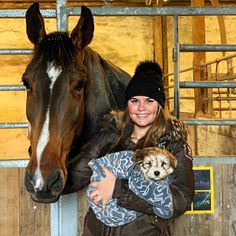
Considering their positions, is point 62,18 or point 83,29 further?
point 62,18

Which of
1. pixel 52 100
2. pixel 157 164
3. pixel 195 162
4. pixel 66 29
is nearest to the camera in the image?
pixel 157 164

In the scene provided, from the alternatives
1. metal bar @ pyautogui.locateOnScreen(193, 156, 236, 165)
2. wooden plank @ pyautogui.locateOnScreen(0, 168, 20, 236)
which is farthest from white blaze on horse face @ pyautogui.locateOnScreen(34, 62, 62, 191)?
metal bar @ pyautogui.locateOnScreen(193, 156, 236, 165)

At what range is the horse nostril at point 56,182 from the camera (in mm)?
1716

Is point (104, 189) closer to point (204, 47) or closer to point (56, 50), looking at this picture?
point (56, 50)

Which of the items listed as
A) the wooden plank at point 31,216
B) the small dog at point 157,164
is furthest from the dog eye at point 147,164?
the wooden plank at point 31,216

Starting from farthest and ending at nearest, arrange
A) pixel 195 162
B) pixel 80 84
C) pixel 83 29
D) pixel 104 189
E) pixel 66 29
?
pixel 195 162
pixel 66 29
pixel 83 29
pixel 80 84
pixel 104 189

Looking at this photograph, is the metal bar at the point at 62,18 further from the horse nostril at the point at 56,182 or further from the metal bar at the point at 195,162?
the horse nostril at the point at 56,182

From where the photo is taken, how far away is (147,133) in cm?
190

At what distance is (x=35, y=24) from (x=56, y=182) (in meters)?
0.74

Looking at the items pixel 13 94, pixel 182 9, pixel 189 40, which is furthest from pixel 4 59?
pixel 182 9

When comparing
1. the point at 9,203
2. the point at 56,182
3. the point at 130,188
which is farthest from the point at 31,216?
the point at 130,188

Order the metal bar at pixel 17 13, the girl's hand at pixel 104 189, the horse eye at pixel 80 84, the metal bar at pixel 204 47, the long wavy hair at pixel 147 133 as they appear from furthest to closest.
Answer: the metal bar at pixel 204 47
the metal bar at pixel 17 13
the horse eye at pixel 80 84
the long wavy hair at pixel 147 133
the girl's hand at pixel 104 189

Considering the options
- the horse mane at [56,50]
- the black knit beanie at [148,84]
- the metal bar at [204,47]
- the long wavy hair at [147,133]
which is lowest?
the long wavy hair at [147,133]

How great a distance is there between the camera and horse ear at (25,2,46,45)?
2.07 m
